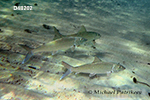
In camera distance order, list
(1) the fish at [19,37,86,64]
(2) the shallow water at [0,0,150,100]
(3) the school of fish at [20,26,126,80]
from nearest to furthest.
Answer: (2) the shallow water at [0,0,150,100] → (3) the school of fish at [20,26,126,80] → (1) the fish at [19,37,86,64]

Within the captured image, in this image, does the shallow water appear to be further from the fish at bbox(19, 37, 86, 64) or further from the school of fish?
the fish at bbox(19, 37, 86, 64)

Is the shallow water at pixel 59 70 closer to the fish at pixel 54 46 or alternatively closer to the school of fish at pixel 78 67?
the school of fish at pixel 78 67

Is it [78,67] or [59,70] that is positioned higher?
[78,67]

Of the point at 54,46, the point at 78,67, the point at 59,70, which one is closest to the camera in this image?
the point at 78,67

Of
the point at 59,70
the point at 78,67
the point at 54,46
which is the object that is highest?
the point at 54,46

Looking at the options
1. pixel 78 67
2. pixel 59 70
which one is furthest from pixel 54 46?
pixel 78 67

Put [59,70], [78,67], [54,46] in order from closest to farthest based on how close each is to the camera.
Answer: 1. [78,67]
2. [54,46]
3. [59,70]

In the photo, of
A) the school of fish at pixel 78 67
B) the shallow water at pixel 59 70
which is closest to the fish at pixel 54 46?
the school of fish at pixel 78 67

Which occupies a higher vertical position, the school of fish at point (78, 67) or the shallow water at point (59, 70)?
the school of fish at point (78, 67)

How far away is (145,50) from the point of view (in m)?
5.82

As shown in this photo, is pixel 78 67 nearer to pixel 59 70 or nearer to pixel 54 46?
pixel 59 70

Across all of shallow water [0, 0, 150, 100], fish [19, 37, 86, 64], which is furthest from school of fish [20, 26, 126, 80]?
shallow water [0, 0, 150, 100]

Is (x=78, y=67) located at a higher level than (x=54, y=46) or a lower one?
lower

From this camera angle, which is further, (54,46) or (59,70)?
(59,70)
